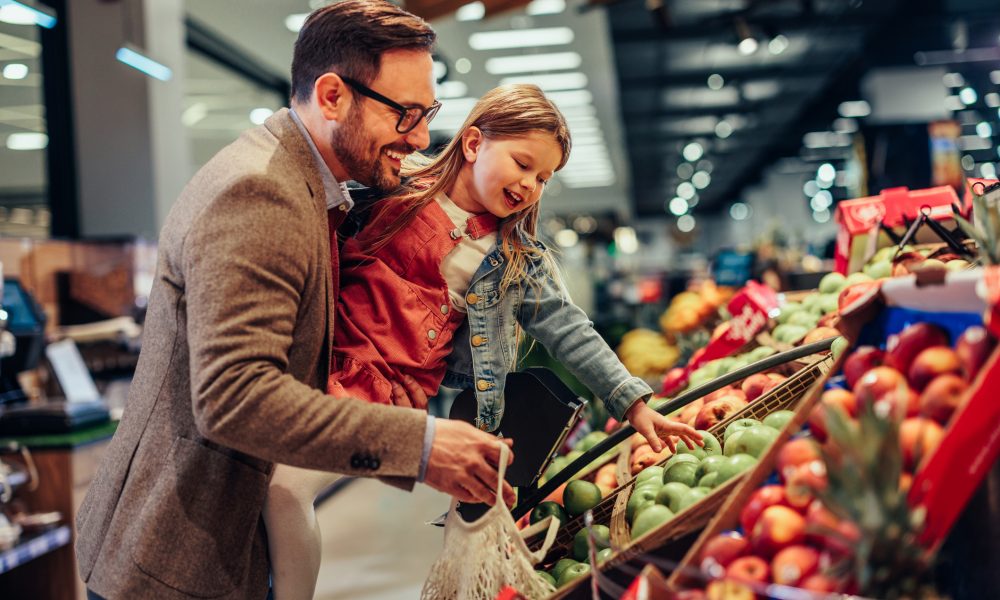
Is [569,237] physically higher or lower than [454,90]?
lower

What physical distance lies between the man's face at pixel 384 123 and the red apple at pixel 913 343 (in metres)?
0.84

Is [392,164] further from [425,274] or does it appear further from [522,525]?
[522,525]

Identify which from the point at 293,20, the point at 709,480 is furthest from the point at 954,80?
the point at 709,480

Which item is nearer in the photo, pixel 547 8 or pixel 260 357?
pixel 260 357

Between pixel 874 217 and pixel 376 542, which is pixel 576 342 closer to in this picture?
pixel 874 217

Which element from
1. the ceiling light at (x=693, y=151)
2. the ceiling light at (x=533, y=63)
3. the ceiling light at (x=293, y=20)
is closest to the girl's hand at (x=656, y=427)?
the ceiling light at (x=293, y=20)

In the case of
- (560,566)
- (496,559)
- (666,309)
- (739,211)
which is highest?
(739,211)

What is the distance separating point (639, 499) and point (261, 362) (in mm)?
761

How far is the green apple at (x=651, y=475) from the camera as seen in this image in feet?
5.41

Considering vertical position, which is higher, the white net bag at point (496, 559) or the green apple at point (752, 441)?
the green apple at point (752, 441)

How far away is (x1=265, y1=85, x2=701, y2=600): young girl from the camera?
156 centimetres

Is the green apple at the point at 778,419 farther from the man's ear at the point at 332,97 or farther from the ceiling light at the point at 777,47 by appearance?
the ceiling light at the point at 777,47

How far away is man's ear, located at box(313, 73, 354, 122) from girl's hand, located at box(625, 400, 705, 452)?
2.75 ft

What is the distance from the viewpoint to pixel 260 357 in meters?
1.15
